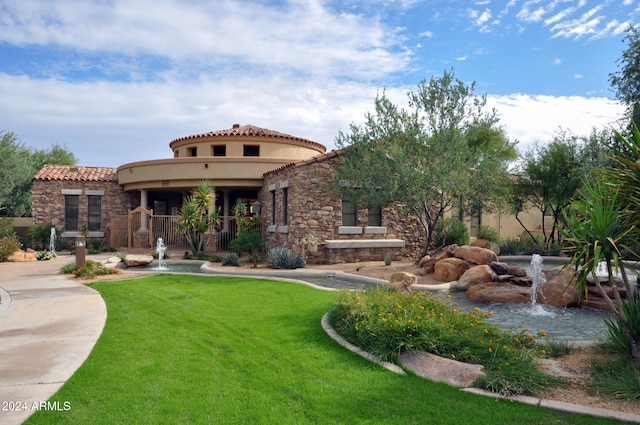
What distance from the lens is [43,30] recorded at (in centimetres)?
1021

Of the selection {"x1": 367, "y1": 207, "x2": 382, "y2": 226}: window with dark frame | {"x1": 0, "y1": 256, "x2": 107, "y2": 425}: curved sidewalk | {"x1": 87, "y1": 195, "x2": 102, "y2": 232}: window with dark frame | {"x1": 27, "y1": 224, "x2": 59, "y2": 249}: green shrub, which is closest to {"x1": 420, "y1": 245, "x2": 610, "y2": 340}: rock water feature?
{"x1": 367, "y1": 207, "x2": 382, "y2": 226}: window with dark frame

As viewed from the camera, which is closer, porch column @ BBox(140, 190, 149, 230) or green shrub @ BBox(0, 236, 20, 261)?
green shrub @ BBox(0, 236, 20, 261)

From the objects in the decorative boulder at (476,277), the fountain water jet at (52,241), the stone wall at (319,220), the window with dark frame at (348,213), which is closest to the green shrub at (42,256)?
the fountain water jet at (52,241)

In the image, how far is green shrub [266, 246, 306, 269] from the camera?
52.6 feet

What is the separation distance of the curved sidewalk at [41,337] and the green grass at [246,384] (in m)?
0.23

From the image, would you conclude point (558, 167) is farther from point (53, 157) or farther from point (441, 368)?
point (53, 157)

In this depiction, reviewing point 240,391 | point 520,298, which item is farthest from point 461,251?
point 240,391

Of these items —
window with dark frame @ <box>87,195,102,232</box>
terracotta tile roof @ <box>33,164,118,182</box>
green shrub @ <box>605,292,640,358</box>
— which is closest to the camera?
green shrub @ <box>605,292,640,358</box>

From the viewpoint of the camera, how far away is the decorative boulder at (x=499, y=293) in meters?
10.7

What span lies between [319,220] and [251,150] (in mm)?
9676

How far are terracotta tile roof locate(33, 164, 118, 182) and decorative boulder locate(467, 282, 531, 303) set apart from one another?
73.2 feet

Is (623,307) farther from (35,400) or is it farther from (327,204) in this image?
(327,204)

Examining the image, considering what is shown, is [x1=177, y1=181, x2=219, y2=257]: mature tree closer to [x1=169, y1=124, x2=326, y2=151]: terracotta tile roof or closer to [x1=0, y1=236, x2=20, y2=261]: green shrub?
[x1=169, y1=124, x2=326, y2=151]: terracotta tile roof

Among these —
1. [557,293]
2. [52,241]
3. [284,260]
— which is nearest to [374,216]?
[284,260]
